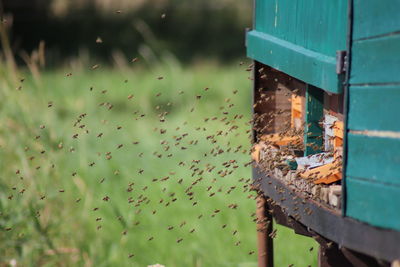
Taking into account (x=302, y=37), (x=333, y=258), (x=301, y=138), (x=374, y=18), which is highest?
(x=374, y=18)

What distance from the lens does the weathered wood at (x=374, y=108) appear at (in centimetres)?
341

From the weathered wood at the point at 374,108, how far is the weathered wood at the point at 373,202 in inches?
9.2

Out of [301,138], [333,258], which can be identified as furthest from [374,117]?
[301,138]

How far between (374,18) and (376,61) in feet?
0.57

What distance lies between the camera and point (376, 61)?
353 cm

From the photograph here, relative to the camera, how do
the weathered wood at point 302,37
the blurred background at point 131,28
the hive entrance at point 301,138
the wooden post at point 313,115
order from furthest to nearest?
the blurred background at point 131,28
the wooden post at point 313,115
the hive entrance at point 301,138
the weathered wood at point 302,37

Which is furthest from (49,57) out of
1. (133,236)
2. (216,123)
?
(133,236)

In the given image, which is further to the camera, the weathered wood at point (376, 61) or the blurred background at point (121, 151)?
the blurred background at point (121, 151)

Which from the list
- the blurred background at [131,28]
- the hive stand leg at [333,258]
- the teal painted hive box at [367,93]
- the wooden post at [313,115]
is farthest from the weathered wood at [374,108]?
the blurred background at [131,28]

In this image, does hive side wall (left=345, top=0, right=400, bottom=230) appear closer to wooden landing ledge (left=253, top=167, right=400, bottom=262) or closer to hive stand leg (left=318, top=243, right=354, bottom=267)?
wooden landing ledge (left=253, top=167, right=400, bottom=262)

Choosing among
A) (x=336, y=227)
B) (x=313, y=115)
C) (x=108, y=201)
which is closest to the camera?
(x=336, y=227)

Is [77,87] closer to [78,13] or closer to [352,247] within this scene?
[78,13]

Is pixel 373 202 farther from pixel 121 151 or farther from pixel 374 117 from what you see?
pixel 121 151

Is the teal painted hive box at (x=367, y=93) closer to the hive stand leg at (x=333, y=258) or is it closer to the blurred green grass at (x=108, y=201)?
the blurred green grass at (x=108, y=201)
